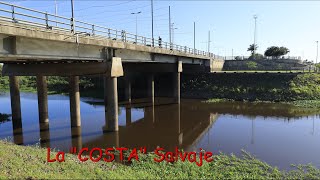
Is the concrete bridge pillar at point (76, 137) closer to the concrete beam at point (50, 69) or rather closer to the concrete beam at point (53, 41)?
the concrete beam at point (50, 69)

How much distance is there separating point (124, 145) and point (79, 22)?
29.8ft

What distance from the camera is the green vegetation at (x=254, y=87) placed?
41741 millimetres

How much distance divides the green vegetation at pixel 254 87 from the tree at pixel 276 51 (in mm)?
39438

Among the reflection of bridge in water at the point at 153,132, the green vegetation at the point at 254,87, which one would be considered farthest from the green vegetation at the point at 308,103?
the reflection of bridge in water at the point at 153,132

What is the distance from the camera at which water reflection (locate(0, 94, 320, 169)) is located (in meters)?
17.4

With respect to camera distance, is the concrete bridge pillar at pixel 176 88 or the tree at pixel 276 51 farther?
the tree at pixel 276 51

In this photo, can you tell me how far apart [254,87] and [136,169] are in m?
36.8

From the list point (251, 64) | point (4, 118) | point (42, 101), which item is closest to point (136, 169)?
point (42, 101)

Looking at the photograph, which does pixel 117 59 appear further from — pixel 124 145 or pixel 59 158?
pixel 59 158

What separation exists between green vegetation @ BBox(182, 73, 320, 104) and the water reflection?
833cm

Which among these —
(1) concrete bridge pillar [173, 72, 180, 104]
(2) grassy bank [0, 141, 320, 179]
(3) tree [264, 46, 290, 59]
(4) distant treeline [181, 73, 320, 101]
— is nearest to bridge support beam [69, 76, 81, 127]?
(2) grassy bank [0, 141, 320, 179]

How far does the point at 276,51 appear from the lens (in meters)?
84.9

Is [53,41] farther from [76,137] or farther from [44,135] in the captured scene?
[44,135]

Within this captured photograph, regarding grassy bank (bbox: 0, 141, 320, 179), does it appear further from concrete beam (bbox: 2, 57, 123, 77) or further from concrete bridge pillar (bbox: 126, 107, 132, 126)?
concrete bridge pillar (bbox: 126, 107, 132, 126)
